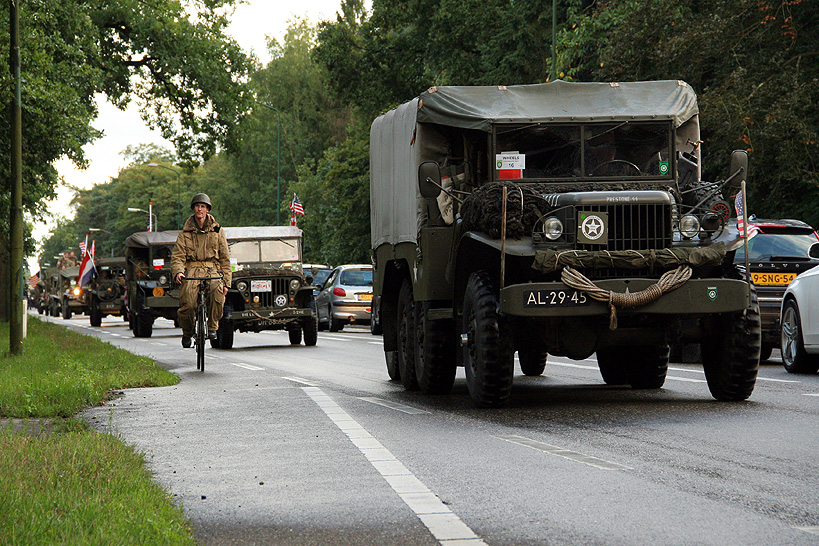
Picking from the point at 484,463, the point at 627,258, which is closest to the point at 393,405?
the point at 627,258

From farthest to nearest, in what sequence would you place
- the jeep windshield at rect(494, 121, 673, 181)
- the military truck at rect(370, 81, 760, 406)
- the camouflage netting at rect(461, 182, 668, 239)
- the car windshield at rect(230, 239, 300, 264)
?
the car windshield at rect(230, 239, 300, 264) < the jeep windshield at rect(494, 121, 673, 181) < the camouflage netting at rect(461, 182, 668, 239) < the military truck at rect(370, 81, 760, 406)

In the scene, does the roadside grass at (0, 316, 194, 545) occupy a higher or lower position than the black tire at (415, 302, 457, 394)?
lower

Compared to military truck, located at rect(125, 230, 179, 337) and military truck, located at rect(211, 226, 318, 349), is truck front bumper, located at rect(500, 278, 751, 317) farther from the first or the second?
military truck, located at rect(125, 230, 179, 337)

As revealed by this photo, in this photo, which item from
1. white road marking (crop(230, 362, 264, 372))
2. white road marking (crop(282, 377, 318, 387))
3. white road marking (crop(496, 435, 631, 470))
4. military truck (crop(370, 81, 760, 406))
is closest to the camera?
white road marking (crop(496, 435, 631, 470))

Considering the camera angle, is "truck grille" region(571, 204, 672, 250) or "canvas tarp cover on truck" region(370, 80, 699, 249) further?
"canvas tarp cover on truck" region(370, 80, 699, 249)

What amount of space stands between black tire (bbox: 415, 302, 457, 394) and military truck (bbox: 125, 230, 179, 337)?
1838 centimetres

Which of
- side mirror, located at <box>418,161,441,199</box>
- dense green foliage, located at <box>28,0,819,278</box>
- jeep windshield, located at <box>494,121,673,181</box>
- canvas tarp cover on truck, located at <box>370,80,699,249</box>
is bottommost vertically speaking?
side mirror, located at <box>418,161,441,199</box>

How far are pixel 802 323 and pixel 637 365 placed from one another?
3061mm

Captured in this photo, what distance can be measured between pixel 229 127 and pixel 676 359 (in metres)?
23.4

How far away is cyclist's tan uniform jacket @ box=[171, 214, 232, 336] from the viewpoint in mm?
16469

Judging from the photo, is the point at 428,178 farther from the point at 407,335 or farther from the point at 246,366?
the point at 246,366

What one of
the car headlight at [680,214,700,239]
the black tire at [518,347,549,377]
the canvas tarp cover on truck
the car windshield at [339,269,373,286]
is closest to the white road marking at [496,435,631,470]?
the car headlight at [680,214,700,239]

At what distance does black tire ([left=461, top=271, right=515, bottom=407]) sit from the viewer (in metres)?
10.2

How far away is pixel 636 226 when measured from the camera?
34.2 feet
